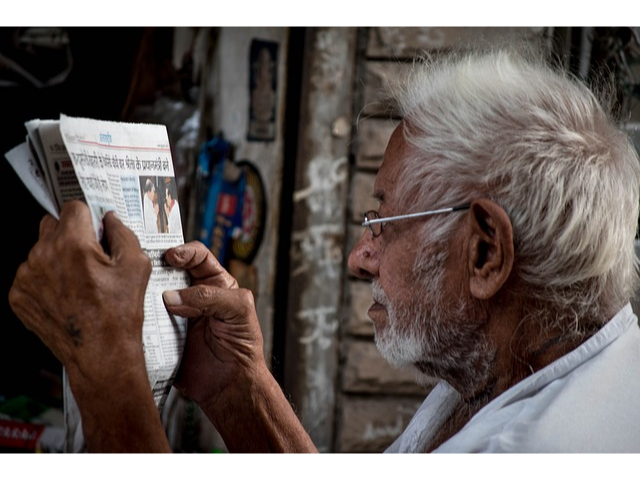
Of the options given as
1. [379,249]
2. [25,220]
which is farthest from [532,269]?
[25,220]

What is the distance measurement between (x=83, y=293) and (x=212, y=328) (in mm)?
476

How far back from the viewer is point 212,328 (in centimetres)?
175

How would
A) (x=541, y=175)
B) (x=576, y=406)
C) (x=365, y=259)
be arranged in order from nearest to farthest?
1. (x=576, y=406)
2. (x=541, y=175)
3. (x=365, y=259)

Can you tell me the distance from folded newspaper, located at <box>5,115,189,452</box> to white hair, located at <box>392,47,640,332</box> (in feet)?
1.73

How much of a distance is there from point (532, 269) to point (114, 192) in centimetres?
84

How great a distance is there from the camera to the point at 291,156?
377 cm

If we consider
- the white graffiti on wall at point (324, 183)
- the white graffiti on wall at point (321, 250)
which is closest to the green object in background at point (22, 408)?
the white graffiti on wall at point (321, 250)

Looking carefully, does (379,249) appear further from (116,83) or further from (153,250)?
(116,83)

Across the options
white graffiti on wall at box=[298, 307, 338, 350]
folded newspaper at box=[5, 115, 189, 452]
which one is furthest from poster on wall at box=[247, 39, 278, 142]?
folded newspaper at box=[5, 115, 189, 452]

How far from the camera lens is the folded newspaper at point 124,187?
1.36m

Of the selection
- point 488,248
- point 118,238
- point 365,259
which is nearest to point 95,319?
point 118,238

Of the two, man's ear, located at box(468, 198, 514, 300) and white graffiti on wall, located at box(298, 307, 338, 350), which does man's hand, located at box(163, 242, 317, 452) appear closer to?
man's ear, located at box(468, 198, 514, 300)

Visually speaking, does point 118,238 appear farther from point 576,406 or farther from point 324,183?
point 324,183

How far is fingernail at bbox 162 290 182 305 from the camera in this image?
1.59m
